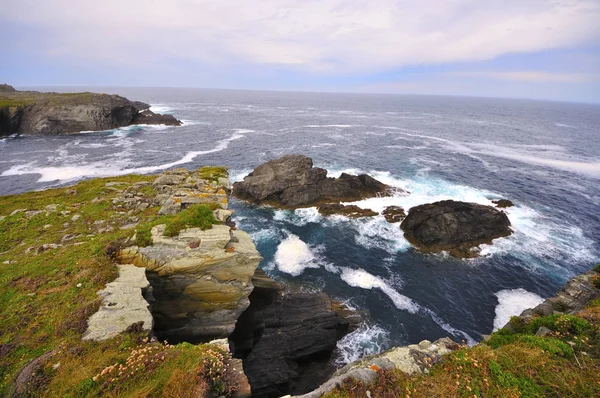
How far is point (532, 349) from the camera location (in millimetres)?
10602

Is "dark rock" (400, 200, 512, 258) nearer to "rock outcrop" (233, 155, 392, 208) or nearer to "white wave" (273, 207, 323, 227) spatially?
"rock outcrop" (233, 155, 392, 208)

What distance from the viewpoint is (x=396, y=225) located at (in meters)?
39.4

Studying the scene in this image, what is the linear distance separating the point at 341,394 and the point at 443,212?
33718 mm

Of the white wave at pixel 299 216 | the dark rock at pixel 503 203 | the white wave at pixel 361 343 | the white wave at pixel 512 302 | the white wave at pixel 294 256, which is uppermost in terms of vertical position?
the dark rock at pixel 503 203

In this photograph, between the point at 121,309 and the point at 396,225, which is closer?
the point at 121,309

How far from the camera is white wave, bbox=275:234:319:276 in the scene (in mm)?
30656

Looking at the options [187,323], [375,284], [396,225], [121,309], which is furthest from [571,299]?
[121,309]

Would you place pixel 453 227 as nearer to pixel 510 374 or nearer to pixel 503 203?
pixel 503 203

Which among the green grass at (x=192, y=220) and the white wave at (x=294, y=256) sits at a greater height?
the green grass at (x=192, y=220)

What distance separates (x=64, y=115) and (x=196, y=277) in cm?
11144

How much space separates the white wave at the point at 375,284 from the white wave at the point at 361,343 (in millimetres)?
4245

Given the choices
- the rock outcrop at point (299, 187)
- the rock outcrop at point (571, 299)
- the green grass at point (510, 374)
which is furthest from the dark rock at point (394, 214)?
the green grass at point (510, 374)

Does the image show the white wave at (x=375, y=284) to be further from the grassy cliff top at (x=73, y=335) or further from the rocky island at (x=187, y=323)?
the grassy cliff top at (x=73, y=335)

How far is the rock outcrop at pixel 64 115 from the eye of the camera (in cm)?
8712
